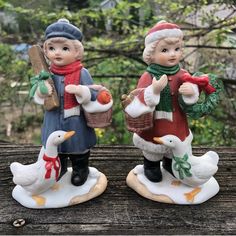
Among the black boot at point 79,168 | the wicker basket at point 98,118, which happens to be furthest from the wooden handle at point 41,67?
the black boot at point 79,168

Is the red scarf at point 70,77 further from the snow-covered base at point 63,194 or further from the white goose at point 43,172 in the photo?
the snow-covered base at point 63,194

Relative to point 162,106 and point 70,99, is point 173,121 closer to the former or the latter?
point 162,106

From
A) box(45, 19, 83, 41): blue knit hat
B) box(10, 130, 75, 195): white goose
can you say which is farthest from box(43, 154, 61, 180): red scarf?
box(45, 19, 83, 41): blue knit hat

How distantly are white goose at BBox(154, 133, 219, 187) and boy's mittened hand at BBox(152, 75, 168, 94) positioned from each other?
173mm

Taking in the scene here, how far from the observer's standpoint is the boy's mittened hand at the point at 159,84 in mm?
1151

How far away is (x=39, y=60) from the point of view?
49.1 inches

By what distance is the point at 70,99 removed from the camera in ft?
4.05

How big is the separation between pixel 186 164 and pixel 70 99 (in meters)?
0.44

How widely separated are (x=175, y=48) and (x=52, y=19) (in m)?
1.38

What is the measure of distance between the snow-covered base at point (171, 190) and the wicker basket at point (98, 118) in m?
0.27

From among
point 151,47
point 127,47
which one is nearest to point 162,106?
point 151,47

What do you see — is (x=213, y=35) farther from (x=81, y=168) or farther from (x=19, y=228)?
(x=19, y=228)

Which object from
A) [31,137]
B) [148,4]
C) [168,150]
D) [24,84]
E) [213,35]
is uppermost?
[148,4]

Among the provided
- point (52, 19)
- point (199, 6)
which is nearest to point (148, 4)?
point (199, 6)
